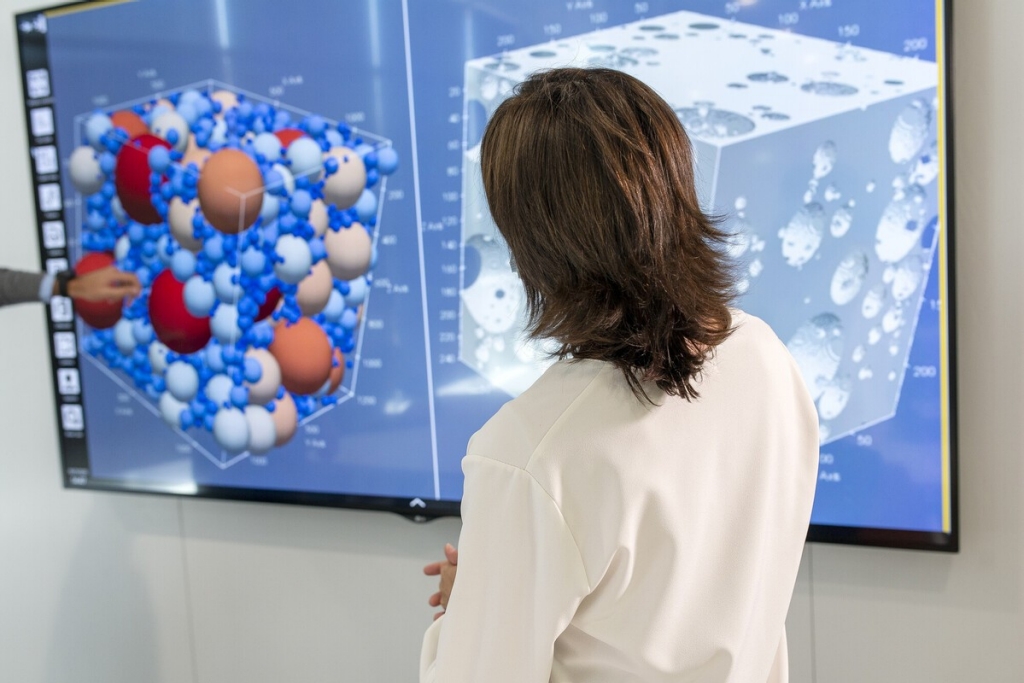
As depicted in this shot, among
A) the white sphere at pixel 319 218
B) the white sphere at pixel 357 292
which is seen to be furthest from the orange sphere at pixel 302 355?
the white sphere at pixel 319 218

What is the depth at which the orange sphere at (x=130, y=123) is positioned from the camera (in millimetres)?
2092

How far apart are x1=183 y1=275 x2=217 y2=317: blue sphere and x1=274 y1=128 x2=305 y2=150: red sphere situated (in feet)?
1.29

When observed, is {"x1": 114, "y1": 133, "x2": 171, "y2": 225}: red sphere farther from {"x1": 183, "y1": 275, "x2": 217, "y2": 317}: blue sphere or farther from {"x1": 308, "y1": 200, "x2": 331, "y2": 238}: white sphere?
{"x1": 308, "y1": 200, "x2": 331, "y2": 238}: white sphere

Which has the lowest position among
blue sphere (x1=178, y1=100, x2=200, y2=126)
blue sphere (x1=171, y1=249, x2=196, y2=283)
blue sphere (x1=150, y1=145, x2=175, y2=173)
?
blue sphere (x1=171, y1=249, x2=196, y2=283)

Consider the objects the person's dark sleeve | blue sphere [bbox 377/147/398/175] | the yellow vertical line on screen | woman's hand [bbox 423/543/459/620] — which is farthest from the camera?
the person's dark sleeve

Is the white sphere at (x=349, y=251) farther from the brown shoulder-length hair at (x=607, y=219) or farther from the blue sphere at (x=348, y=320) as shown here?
the brown shoulder-length hair at (x=607, y=219)

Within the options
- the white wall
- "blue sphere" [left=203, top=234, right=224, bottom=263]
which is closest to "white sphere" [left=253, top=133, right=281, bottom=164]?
"blue sphere" [left=203, top=234, right=224, bottom=263]

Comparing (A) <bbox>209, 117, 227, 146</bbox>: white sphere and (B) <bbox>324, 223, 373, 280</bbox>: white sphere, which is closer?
(B) <bbox>324, 223, 373, 280</bbox>: white sphere

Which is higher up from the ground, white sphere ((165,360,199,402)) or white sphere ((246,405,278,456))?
white sphere ((165,360,199,402))

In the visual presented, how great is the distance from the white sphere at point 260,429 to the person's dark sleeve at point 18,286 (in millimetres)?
641

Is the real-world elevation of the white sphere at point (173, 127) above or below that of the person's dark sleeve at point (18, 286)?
above

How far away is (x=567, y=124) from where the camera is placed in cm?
79

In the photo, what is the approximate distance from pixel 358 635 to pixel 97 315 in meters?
1.07

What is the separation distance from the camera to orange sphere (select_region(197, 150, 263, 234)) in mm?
1965
